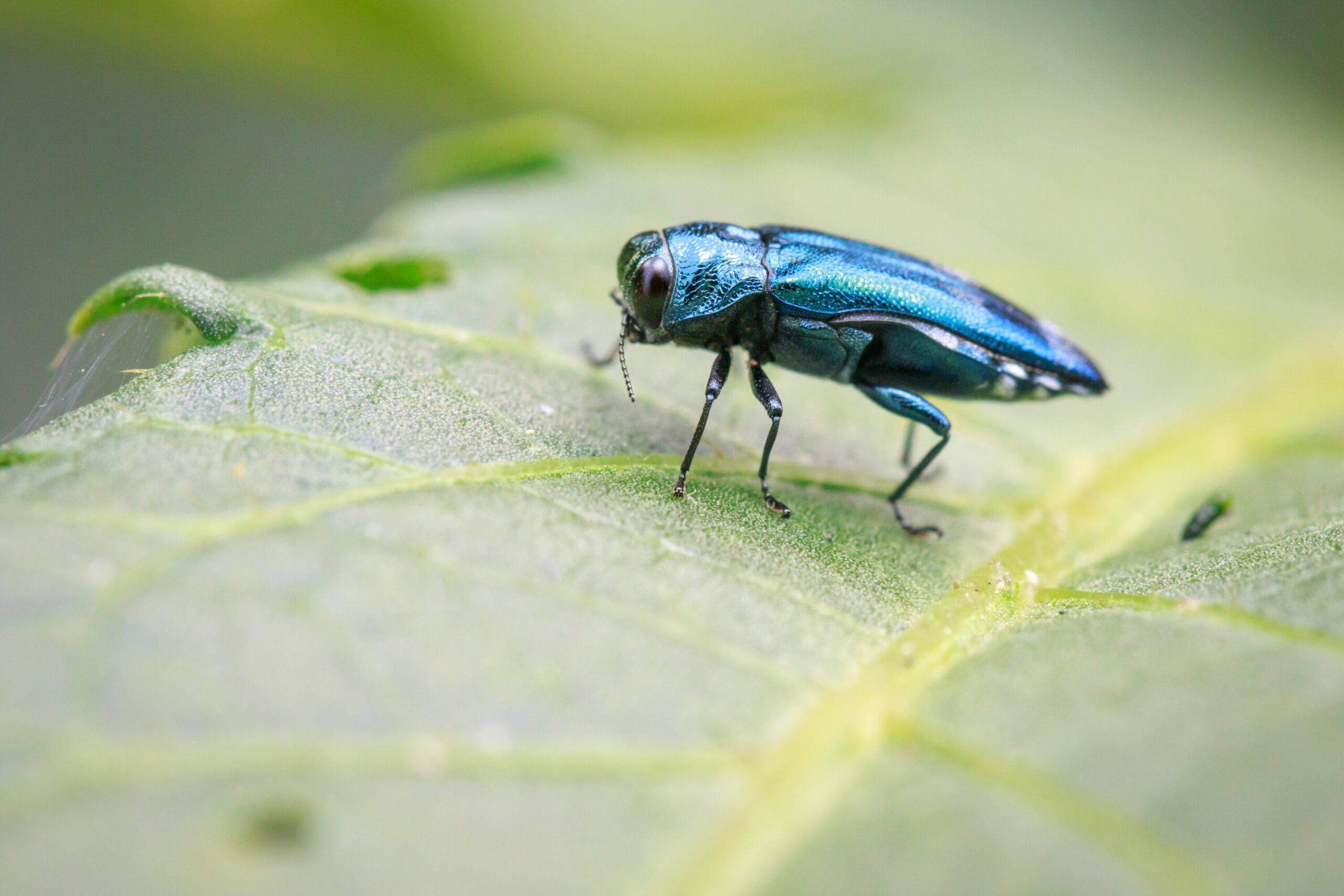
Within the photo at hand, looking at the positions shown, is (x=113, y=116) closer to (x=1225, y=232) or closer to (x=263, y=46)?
(x=263, y=46)

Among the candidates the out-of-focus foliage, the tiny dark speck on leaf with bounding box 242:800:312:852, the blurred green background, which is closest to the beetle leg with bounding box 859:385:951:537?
the out-of-focus foliage

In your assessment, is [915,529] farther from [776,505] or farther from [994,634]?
[994,634]

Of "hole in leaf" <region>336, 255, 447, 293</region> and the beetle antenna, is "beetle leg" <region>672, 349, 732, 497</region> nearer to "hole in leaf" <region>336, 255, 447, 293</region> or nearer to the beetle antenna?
the beetle antenna

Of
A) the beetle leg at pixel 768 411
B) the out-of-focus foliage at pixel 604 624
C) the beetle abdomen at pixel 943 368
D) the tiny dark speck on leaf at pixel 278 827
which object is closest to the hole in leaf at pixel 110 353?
the out-of-focus foliage at pixel 604 624

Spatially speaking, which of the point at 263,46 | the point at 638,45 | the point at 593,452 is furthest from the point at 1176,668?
the point at 263,46

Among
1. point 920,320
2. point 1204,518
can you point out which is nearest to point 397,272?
point 920,320

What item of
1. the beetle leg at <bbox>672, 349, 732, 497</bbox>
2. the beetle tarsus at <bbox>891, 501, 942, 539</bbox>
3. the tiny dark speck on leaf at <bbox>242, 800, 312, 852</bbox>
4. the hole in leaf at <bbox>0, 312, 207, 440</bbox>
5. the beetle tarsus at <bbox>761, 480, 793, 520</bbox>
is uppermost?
the hole in leaf at <bbox>0, 312, 207, 440</bbox>

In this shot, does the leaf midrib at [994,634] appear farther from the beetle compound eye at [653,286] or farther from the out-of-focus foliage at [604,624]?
the beetle compound eye at [653,286]
